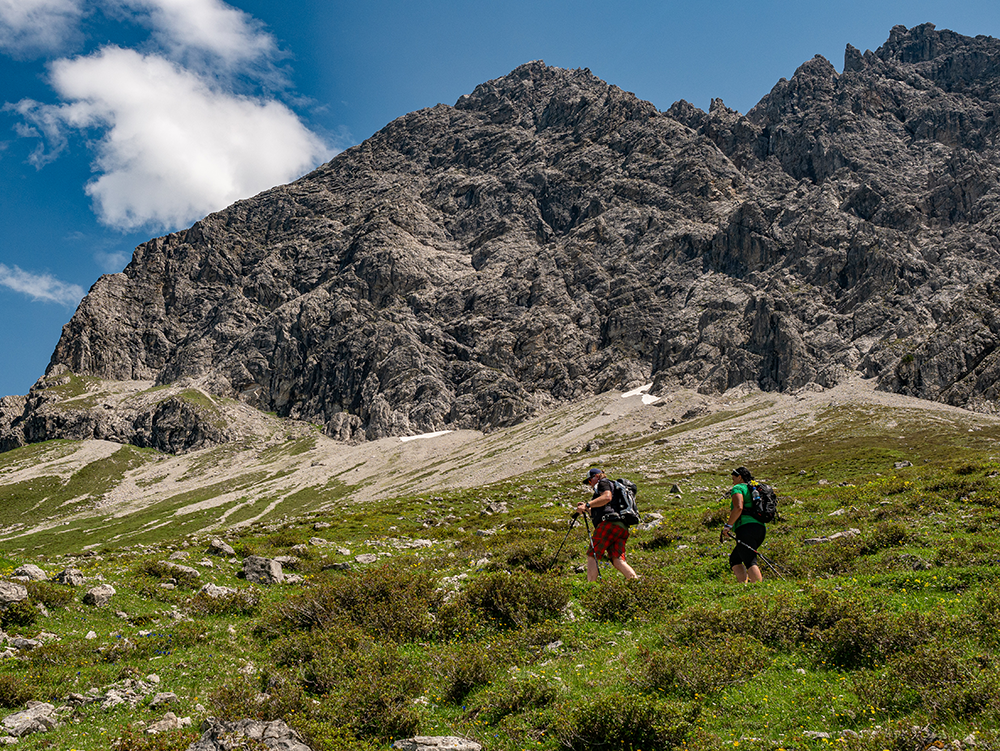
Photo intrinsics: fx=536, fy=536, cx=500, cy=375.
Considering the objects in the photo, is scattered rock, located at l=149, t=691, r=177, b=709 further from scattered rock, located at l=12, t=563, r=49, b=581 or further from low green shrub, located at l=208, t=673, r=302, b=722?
scattered rock, located at l=12, t=563, r=49, b=581

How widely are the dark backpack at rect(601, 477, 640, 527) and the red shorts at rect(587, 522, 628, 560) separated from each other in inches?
10.8

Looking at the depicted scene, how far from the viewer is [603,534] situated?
1570cm

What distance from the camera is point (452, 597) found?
1452cm

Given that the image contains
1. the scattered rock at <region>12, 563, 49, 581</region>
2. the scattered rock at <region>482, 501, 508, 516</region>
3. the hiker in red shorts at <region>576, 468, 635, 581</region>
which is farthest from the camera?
the scattered rock at <region>482, 501, 508, 516</region>

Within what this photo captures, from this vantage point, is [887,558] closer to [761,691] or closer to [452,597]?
[761,691]

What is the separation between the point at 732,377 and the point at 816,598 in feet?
552

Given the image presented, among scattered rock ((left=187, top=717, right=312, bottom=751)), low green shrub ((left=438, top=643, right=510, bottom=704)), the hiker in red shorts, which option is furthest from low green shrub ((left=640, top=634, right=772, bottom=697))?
scattered rock ((left=187, top=717, right=312, bottom=751))

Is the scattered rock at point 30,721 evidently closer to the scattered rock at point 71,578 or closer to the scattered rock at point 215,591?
the scattered rock at point 215,591

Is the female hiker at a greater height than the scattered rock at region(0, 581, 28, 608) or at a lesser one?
lesser

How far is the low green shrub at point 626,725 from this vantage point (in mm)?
7562

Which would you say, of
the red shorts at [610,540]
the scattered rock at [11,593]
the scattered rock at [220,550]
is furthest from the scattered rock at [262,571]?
the red shorts at [610,540]

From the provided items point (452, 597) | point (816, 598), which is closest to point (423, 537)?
point (452, 597)

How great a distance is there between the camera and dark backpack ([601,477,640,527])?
15305 mm

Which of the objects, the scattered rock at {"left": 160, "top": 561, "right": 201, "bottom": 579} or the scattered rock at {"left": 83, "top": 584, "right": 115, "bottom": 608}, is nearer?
the scattered rock at {"left": 83, "top": 584, "right": 115, "bottom": 608}
